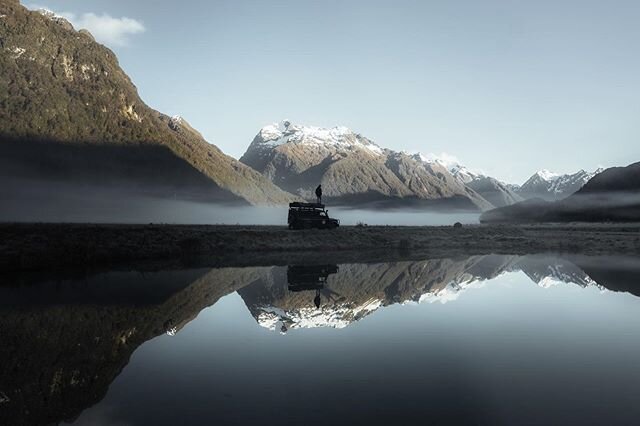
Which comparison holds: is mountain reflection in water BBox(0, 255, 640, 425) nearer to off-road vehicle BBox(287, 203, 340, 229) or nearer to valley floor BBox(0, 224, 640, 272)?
valley floor BBox(0, 224, 640, 272)

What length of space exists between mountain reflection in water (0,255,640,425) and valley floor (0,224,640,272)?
1511cm

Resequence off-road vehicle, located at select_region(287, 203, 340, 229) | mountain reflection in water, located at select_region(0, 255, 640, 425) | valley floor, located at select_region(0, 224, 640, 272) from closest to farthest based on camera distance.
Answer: mountain reflection in water, located at select_region(0, 255, 640, 425)
valley floor, located at select_region(0, 224, 640, 272)
off-road vehicle, located at select_region(287, 203, 340, 229)

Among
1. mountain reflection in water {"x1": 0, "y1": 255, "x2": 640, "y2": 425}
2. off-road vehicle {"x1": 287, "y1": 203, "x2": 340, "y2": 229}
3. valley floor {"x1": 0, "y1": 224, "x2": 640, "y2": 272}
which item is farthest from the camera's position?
off-road vehicle {"x1": 287, "y1": 203, "x2": 340, "y2": 229}

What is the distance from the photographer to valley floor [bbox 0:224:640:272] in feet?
145

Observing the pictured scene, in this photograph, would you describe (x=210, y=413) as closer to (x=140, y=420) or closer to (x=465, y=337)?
(x=140, y=420)

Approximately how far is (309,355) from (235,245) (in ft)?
151

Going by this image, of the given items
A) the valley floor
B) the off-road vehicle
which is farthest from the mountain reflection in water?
the off-road vehicle

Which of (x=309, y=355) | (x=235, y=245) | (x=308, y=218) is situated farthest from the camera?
(x=308, y=218)

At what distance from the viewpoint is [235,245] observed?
60094 mm

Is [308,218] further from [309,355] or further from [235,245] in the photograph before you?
[309,355]

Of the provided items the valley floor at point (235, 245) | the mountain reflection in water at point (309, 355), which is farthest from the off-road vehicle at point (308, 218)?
the mountain reflection in water at point (309, 355)

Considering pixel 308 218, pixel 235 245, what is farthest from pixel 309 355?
pixel 308 218

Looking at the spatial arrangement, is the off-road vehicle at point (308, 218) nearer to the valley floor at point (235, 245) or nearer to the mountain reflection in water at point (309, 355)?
the valley floor at point (235, 245)

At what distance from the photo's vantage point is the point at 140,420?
9.89m
